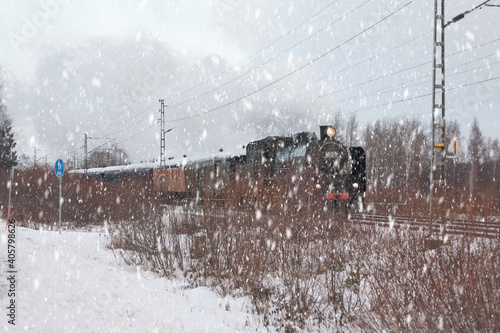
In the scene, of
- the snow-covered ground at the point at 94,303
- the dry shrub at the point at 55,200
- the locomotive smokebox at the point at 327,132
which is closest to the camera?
the snow-covered ground at the point at 94,303

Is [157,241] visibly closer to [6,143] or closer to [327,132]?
[327,132]

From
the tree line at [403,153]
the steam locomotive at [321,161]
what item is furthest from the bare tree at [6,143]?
the steam locomotive at [321,161]

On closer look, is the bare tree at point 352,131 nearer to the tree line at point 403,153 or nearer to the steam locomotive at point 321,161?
the tree line at point 403,153

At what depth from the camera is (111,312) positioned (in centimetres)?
497

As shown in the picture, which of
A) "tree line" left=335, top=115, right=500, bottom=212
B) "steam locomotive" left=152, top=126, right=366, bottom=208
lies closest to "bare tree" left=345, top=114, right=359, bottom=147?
"tree line" left=335, top=115, right=500, bottom=212

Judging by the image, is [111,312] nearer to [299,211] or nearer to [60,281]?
[60,281]

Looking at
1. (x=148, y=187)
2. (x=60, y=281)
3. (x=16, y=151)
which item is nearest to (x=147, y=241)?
(x=148, y=187)

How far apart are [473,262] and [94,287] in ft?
16.7

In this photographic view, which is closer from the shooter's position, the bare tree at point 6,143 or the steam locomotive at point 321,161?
the steam locomotive at point 321,161

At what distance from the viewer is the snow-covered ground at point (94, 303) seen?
14.6 feet

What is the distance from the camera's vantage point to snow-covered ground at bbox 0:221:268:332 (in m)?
4.45

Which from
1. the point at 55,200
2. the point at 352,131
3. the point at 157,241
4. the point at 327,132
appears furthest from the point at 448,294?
the point at 352,131

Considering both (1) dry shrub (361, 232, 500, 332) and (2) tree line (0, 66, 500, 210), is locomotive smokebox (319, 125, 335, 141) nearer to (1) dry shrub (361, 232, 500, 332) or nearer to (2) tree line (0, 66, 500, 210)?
(1) dry shrub (361, 232, 500, 332)

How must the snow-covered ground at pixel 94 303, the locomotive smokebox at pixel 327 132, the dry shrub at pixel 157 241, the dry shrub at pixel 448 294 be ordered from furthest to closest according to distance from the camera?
1. the locomotive smokebox at pixel 327 132
2. the dry shrub at pixel 157 241
3. the snow-covered ground at pixel 94 303
4. the dry shrub at pixel 448 294
